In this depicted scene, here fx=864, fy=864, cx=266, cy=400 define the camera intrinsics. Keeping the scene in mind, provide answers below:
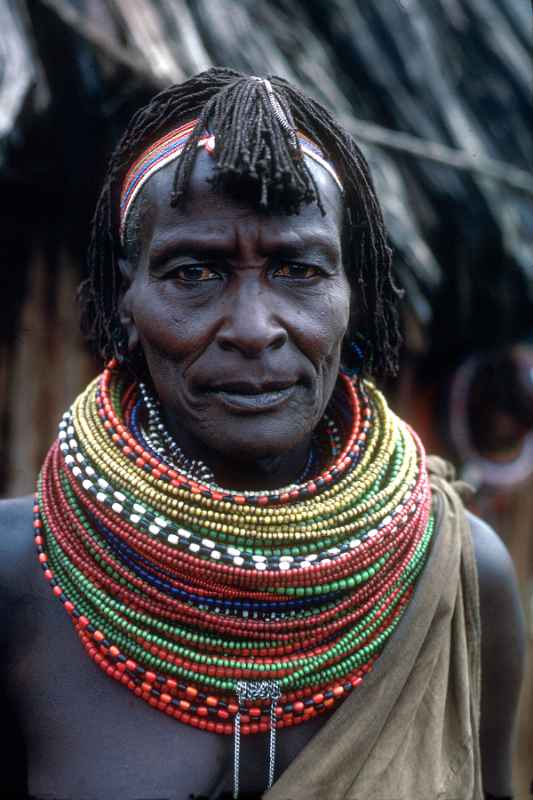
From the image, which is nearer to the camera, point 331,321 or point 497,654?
point 331,321

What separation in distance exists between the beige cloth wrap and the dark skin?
0.27ft

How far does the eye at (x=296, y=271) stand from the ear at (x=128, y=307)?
36cm

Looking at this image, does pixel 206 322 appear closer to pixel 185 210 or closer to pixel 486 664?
pixel 185 210

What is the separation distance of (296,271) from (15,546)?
3.07ft

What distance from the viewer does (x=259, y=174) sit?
174 cm

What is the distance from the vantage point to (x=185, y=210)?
71.4 inches

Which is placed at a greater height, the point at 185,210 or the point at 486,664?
the point at 185,210

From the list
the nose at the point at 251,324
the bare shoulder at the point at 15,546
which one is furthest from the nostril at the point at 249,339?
the bare shoulder at the point at 15,546

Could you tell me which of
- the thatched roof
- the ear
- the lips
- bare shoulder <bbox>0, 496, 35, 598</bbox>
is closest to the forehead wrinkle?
the ear

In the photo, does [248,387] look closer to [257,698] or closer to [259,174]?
[259,174]

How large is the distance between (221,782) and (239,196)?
126cm

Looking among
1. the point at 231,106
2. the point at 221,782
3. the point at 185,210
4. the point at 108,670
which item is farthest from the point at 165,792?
the point at 231,106

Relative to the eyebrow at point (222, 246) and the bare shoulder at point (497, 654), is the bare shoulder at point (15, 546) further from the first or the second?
the bare shoulder at point (497, 654)

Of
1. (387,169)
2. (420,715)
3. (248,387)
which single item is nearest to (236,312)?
(248,387)
